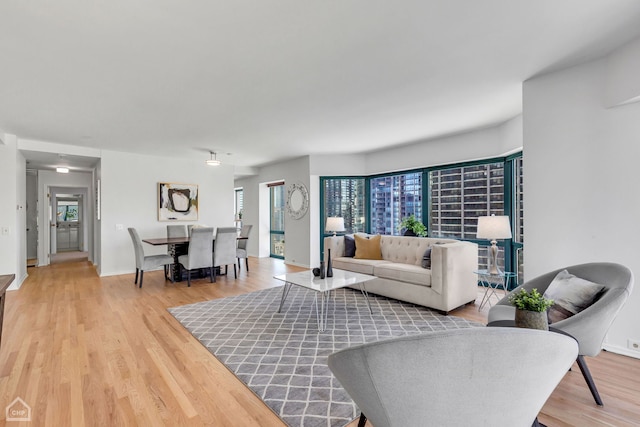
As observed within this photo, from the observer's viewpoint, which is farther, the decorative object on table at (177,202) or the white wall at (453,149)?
the decorative object on table at (177,202)

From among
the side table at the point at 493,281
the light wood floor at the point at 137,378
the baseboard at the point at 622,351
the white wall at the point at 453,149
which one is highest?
the white wall at the point at 453,149

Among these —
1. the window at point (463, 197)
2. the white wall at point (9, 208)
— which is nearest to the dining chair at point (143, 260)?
the white wall at point (9, 208)

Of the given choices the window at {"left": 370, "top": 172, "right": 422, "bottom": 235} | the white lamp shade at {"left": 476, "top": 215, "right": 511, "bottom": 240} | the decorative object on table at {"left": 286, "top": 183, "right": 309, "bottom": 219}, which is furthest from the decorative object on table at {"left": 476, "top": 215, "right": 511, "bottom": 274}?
the decorative object on table at {"left": 286, "top": 183, "right": 309, "bottom": 219}

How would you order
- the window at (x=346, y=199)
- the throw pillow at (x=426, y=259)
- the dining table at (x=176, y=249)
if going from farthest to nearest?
the window at (x=346, y=199) < the dining table at (x=176, y=249) < the throw pillow at (x=426, y=259)

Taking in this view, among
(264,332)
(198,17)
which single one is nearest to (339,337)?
(264,332)

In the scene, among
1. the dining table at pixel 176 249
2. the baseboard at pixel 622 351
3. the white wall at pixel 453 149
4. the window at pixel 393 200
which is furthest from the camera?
the window at pixel 393 200

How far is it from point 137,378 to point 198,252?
3074 millimetres

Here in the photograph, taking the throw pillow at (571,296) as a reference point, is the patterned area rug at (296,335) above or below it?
below

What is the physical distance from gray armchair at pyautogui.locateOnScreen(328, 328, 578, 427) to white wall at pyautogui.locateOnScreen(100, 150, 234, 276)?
20.8 ft

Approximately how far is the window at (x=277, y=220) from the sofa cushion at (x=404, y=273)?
441 centimetres

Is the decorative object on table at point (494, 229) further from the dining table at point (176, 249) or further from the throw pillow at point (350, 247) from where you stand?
the dining table at point (176, 249)

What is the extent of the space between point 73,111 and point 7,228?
275cm

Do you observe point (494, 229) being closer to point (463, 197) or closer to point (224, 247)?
point (463, 197)

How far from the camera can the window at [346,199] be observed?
21.9 ft
